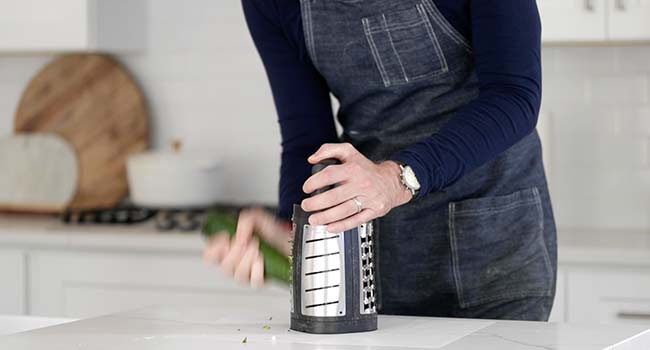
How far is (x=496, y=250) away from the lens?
180 cm

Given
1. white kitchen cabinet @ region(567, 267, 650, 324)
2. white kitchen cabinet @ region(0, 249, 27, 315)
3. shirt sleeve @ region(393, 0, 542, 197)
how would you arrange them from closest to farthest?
shirt sleeve @ region(393, 0, 542, 197) → white kitchen cabinet @ region(567, 267, 650, 324) → white kitchen cabinet @ region(0, 249, 27, 315)

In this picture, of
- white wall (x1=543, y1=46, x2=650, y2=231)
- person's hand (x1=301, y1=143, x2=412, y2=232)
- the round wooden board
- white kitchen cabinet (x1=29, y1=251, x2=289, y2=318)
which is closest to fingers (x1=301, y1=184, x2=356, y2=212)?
person's hand (x1=301, y1=143, x2=412, y2=232)

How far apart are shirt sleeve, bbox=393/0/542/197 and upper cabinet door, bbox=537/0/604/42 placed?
1307mm

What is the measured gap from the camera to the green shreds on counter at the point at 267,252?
151cm

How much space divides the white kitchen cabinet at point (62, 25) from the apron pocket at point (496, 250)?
5.78ft

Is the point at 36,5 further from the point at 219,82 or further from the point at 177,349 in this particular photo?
the point at 177,349

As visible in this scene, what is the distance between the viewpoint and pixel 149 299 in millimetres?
2951

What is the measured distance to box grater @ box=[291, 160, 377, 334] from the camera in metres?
1.36

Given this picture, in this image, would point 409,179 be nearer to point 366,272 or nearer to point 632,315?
point 366,272

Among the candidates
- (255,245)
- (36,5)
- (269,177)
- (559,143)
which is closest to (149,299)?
(269,177)

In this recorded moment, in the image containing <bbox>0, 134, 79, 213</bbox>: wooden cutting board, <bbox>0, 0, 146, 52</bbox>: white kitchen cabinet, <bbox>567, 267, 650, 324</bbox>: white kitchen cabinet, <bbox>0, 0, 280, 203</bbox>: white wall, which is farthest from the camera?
<bbox>0, 134, 79, 213</bbox>: wooden cutting board

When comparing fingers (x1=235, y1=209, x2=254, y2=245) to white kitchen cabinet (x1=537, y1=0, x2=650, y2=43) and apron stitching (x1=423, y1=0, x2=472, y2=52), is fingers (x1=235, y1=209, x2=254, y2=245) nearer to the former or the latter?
apron stitching (x1=423, y1=0, x2=472, y2=52)

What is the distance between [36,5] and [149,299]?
989 millimetres

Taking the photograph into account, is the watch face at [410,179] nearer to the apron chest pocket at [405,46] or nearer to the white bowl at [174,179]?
the apron chest pocket at [405,46]
